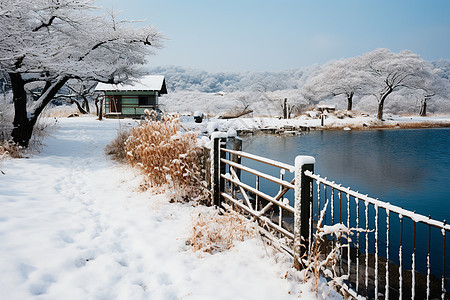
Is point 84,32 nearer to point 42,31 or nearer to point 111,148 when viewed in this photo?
point 42,31

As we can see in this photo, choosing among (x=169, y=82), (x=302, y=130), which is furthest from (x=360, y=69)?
(x=169, y=82)

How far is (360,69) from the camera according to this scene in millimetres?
46594

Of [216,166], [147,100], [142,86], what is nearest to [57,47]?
[216,166]

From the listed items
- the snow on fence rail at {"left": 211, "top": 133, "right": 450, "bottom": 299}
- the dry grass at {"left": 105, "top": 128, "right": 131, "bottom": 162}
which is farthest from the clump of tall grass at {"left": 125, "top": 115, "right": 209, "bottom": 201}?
the dry grass at {"left": 105, "top": 128, "right": 131, "bottom": 162}

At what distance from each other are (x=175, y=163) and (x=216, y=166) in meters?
1.00

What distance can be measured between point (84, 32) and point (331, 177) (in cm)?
1181

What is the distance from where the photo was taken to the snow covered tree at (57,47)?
9.34 meters

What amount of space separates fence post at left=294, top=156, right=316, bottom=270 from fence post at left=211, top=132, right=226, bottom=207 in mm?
2485

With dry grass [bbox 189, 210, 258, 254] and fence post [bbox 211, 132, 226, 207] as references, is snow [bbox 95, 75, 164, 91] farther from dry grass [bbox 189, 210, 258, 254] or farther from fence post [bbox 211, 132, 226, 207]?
dry grass [bbox 189, 210, 258, 254]

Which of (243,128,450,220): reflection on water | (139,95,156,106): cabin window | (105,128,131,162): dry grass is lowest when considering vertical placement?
(243,128,450,220): reflection on water

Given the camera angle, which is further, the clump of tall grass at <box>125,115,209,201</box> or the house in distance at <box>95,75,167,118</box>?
the house in distance at <box>95,75,167,118</box>

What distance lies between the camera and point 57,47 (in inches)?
409

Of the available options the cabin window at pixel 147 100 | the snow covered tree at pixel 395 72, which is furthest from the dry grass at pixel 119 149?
the snow covered tree at pixel 395 72

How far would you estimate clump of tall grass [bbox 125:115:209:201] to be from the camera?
20.8ft
